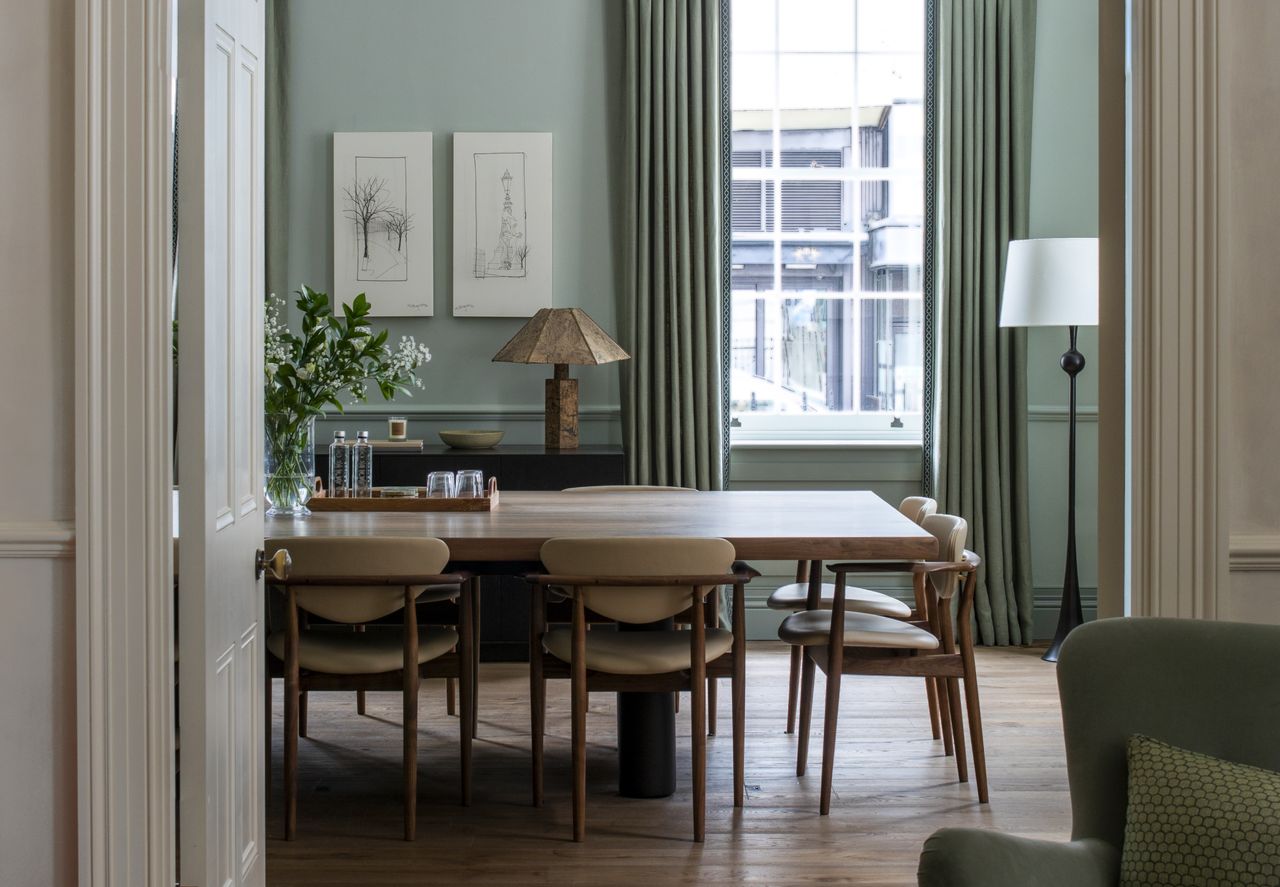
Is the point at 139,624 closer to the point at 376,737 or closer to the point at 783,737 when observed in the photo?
the point at 376,737

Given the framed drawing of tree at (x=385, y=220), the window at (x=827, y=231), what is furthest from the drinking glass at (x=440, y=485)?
the window at (x=827, y=231)

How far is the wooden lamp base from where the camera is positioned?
5262mm

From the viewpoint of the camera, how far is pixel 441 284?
556 centimetres

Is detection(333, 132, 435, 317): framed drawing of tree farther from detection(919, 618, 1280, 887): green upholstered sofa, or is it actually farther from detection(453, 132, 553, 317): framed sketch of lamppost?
detection(919, 618, 1280, 887): green upholstered sofa

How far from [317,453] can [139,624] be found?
313 centimetres

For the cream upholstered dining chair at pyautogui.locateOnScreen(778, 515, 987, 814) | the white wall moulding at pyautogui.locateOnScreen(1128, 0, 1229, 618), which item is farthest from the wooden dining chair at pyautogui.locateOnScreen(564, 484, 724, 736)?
the white wall moulding at pyautogui.locateOnScreen(1128, 0, 1229, 618)

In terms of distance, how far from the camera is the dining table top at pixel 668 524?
321 cm

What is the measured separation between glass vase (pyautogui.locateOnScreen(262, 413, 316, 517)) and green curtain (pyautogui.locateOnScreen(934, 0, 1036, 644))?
292 centimetres

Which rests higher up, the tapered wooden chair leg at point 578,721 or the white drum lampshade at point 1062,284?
the white drum lampshade at point 1062,284

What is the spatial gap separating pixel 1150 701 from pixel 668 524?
6.05ft

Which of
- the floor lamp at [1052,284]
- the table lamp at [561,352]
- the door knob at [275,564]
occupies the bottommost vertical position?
the door knob at [275,564]

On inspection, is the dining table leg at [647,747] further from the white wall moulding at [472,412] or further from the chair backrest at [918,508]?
the white wall moulding at [472,412]

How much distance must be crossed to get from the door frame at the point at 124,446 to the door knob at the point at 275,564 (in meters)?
0.33

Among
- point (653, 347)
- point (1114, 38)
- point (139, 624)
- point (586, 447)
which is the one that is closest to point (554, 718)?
point (586, 447)
